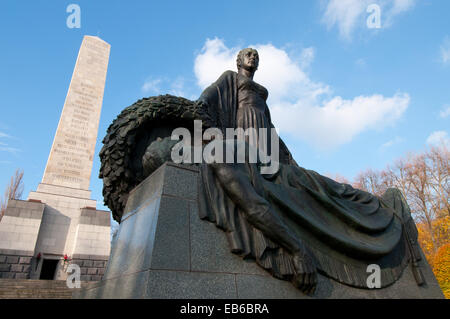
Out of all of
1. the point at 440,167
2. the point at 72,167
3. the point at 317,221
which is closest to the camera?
the point at 317,221

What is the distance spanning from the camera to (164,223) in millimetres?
2961

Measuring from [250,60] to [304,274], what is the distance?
4077 millimetres

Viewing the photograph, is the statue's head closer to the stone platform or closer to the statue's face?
the statue's face

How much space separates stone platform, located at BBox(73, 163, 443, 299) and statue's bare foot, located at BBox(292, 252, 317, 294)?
90mm

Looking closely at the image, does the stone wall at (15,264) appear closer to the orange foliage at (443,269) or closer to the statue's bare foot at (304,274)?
the statue's bare foot at (304,274)

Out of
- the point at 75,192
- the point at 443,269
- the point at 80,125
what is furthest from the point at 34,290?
the point at 443,269

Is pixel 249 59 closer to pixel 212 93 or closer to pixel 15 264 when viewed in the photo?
pixel 212 93

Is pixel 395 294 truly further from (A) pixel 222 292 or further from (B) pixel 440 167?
(B) pixel 440 167

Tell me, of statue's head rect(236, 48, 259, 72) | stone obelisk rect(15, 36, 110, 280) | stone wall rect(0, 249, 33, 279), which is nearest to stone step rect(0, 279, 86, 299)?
stone wall rect(0, 249, 33, 279)

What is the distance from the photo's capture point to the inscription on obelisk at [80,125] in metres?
19.2

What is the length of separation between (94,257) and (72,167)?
233 inches

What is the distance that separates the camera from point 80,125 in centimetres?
2034

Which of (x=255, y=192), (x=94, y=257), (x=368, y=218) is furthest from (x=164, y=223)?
(x=94, y=257)

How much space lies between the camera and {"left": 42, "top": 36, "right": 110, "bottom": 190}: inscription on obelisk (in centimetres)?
1925
